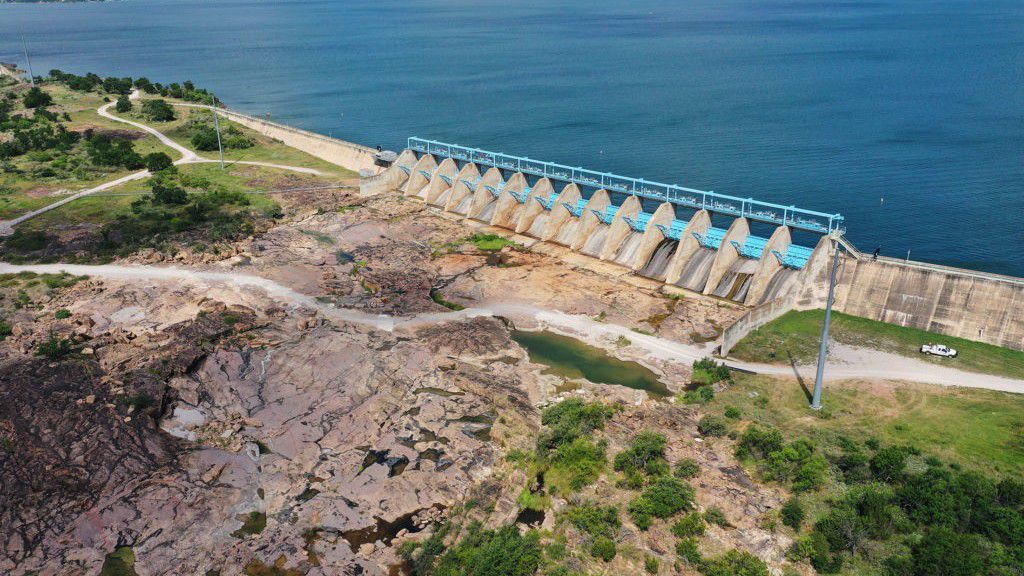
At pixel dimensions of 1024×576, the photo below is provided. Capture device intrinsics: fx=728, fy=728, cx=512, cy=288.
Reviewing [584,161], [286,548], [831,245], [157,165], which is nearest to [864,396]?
[831,245]

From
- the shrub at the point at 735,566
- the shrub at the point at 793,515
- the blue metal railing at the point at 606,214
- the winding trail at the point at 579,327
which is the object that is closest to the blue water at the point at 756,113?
the blue metal railing at the point at 606,214

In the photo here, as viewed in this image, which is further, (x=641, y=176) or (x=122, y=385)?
(x=641, y=176)

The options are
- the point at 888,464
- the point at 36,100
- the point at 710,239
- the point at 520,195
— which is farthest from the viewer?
the point at 36,100

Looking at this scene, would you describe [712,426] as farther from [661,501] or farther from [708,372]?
[661,501]

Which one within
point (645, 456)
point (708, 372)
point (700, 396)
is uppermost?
point (708, 372)

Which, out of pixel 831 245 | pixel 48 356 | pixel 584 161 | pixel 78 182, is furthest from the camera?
pixel 584 161

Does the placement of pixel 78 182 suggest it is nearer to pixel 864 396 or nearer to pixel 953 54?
pixel 864 396

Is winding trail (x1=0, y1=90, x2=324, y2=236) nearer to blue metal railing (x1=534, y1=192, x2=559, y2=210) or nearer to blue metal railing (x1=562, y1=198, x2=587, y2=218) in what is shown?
blue metal railing (x1=534, y1=192, x2=559, y2=210)

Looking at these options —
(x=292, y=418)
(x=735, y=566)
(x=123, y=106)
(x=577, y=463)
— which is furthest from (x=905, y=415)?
(x=123, y=106)
